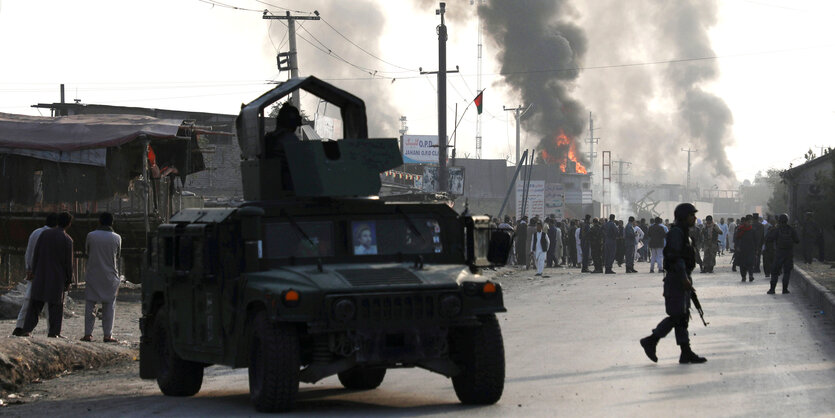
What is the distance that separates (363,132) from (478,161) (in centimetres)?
8216

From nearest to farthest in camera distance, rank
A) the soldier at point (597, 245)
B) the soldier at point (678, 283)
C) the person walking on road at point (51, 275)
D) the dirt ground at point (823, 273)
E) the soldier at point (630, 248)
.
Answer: the soldier at point (678, 283) < the person walking on road at point (51, 275) < the dirt ground at point (823, 273) < the soldier at point (630, 248) < the soldier at point (597, 245)

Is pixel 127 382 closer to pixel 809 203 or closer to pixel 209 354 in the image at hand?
pixel 209 354

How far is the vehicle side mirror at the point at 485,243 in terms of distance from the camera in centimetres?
980

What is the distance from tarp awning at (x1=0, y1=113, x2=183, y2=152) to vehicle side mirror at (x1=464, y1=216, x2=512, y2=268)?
11652 millimetres

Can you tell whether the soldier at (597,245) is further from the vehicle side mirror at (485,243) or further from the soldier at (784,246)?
the vehicle side mirror at (485,243)

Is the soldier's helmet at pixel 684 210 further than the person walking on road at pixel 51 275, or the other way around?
the person walking on road at pixel 51 275

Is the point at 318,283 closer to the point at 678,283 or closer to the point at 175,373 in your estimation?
the point at 175,373

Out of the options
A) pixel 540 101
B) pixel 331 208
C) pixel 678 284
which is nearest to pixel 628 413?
pixel 331 208

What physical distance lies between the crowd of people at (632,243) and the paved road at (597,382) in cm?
865

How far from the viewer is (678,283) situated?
40.4 ft

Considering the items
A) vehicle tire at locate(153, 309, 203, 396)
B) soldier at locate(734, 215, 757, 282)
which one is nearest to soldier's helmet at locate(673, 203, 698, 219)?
vehicle tire at locate(153, 309, 203, 396)

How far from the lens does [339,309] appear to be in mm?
8336

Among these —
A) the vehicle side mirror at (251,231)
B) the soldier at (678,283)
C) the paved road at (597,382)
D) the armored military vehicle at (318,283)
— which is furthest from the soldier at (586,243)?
the vehicle side mirror at (251,231)

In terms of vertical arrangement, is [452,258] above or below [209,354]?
above
